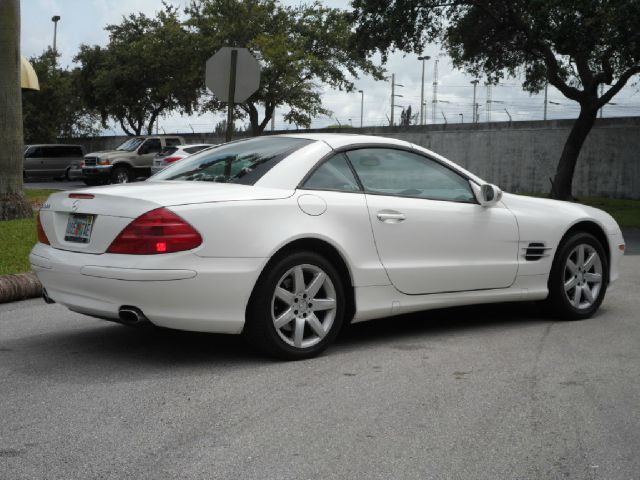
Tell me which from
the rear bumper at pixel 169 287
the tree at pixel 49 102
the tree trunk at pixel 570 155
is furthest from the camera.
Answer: the tree at pixel 49 102

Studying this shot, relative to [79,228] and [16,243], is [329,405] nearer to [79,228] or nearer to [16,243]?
[79,228]

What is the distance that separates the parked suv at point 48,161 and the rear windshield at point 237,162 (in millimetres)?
33696

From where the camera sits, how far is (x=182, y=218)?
511 centimetres

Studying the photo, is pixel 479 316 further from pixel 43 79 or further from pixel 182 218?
pixel 43 79

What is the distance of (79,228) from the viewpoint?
546 centimetres

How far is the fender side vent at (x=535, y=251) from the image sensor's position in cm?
678

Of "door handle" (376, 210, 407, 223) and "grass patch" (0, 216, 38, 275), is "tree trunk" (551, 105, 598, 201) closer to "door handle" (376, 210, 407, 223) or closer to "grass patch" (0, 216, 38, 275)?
"grass patch" (0, 216, 38, 275)

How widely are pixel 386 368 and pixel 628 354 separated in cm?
168

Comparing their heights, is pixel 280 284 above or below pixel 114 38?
below

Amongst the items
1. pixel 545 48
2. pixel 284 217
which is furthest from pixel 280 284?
pixel 545 48

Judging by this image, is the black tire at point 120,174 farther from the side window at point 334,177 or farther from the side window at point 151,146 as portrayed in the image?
the side window at point 334,177

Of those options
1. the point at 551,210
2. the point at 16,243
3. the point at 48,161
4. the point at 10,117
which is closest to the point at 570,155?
the point at 10,117

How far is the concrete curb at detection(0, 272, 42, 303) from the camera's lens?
307 inches

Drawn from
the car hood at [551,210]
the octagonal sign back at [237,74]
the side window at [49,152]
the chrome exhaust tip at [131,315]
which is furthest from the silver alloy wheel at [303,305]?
the side window at [49,152]
